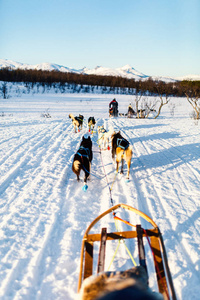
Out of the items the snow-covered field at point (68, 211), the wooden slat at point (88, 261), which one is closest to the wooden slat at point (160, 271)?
the snow-covered field at point (68, 211)

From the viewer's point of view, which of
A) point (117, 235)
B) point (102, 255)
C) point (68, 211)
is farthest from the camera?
point (68, 211)

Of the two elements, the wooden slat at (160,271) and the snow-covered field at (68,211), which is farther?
the snow-covered field at (68,211)

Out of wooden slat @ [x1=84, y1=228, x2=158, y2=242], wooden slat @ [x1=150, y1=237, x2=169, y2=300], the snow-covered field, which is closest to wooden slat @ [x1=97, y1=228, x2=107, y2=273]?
wooden slat @ [x1=84, y1=228, x2=158, y2=242]

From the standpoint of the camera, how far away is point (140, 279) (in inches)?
46.7

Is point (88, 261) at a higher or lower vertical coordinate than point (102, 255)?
lower

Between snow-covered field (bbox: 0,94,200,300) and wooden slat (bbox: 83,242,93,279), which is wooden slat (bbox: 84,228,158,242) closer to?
wooden slat (bbox: 83,242,93,279)

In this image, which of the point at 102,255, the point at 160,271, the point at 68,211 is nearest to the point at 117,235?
the point at 102,255

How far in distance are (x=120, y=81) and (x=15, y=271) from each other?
5492 cm

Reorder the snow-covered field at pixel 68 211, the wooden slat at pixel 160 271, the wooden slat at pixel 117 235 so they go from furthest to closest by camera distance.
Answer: the snow-covered field at pixel 68 211 → the wooden slat at pixel 117 235 → the wooden slat at pixel 160 271

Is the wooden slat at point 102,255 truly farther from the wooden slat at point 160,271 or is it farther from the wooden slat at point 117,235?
the wooden slat at point 160,271

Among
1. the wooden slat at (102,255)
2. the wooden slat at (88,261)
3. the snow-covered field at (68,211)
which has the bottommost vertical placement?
the snow-covered field at (68,211)

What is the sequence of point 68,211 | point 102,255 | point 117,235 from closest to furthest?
point 102,255
point 117,235
point 68,211

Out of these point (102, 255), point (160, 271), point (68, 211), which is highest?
point (102, 255)

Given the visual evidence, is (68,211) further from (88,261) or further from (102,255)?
A: (102,255)
